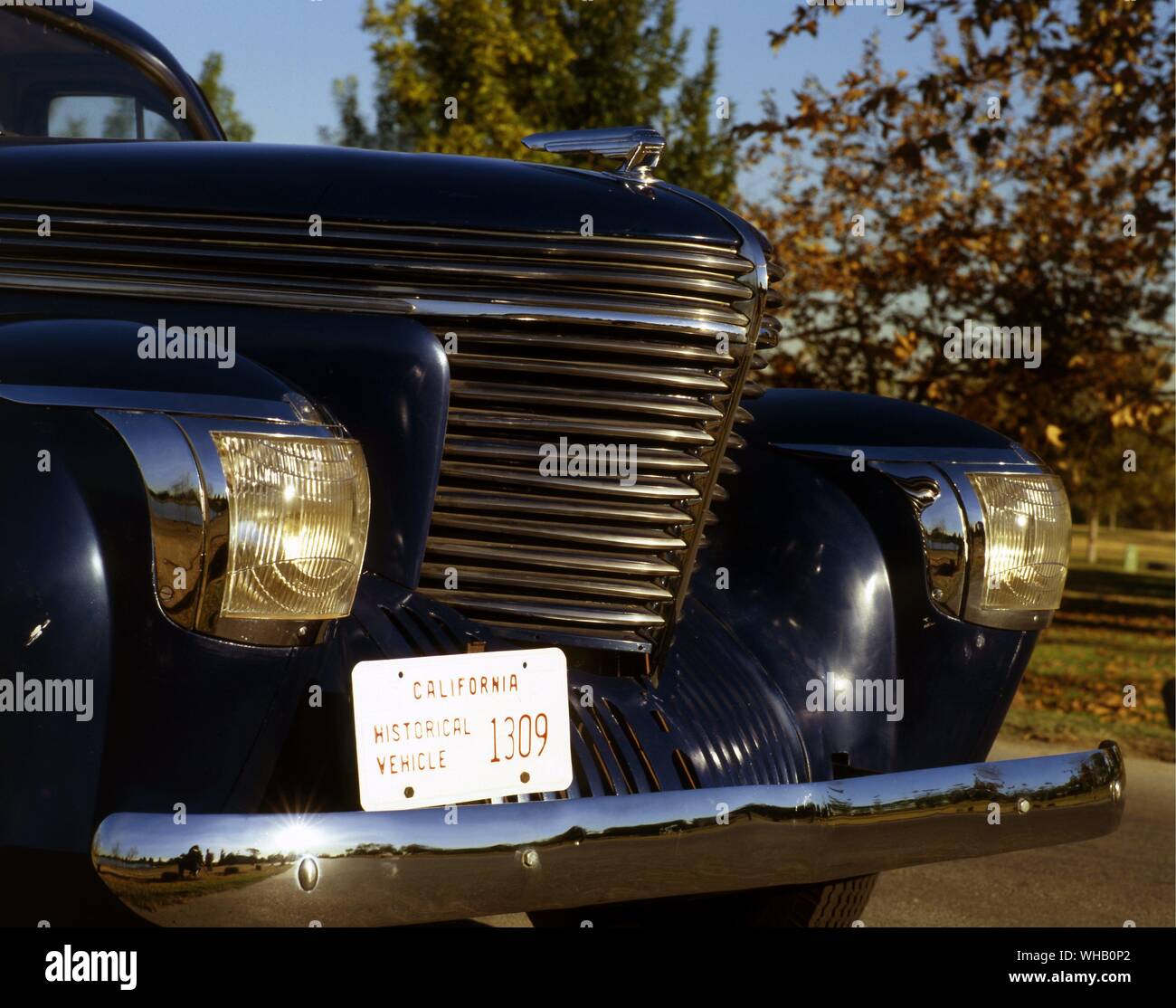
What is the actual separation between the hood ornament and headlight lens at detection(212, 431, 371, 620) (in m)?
1.00

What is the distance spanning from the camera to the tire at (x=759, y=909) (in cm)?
306

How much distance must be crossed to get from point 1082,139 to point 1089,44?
192 cm

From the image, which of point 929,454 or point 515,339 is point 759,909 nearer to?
point 929,454

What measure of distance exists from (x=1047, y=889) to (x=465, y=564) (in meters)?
2.42

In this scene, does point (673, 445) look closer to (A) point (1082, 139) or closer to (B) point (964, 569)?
(B) point (964, 569)

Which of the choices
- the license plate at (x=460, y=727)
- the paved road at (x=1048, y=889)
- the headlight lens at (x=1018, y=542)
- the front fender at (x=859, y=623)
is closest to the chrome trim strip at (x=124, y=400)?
the license plate at (x=460, y=727)

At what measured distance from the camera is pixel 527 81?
1251 centimetres

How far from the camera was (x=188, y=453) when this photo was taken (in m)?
2.00

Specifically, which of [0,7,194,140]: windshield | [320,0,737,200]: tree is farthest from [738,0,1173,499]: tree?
[0,7,194,140]: windshield

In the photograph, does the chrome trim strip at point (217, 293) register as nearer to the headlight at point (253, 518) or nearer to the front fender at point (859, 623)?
the headlight at point (253, 518)

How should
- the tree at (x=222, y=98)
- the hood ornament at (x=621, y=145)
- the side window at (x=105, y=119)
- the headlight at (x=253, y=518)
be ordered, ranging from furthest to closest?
1. the tree at (x=222, y=98)
2. the side window at (x=105, y=119)
3. the hood ornament at (x=621, y=145)
4. the headlight at (x=253, y=518)

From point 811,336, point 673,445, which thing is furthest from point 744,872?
point 811,336

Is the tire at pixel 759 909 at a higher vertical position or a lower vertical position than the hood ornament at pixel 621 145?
lower
